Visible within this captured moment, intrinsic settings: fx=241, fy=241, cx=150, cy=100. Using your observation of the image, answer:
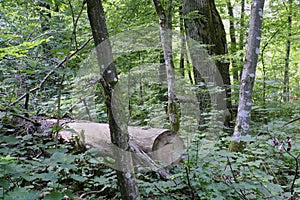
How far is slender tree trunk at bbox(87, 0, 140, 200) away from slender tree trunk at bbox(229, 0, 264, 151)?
1.83 meters

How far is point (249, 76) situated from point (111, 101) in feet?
7.17

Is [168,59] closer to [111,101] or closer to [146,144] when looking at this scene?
[146,144]

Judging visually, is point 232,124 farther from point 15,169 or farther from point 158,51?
point 15,169

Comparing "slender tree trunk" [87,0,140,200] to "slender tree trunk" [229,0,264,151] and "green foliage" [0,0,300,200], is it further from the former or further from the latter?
"slender tree trunk" [229,0,264,151]

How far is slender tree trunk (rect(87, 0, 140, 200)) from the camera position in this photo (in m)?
1.92

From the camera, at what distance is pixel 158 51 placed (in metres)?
6.29

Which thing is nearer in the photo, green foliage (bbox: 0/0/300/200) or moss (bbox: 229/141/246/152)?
green foliage (bbox: 0/0/300/200)

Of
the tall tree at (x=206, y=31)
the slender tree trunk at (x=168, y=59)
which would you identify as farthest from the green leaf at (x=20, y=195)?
the tall tree at (x=206, y=31)

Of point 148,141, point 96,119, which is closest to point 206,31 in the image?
point 96,119

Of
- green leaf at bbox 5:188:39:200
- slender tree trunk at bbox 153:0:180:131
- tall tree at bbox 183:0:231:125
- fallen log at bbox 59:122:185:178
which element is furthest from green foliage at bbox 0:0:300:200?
tall tree at bbox 183:0:231:125

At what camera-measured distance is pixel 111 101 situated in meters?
1.92

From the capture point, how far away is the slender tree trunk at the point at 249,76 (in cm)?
326

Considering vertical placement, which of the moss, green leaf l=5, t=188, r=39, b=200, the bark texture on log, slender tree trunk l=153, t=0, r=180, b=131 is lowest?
the moss

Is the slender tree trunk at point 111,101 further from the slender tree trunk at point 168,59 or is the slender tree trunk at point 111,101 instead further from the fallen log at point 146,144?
the slender tree trunk at point 168,59
